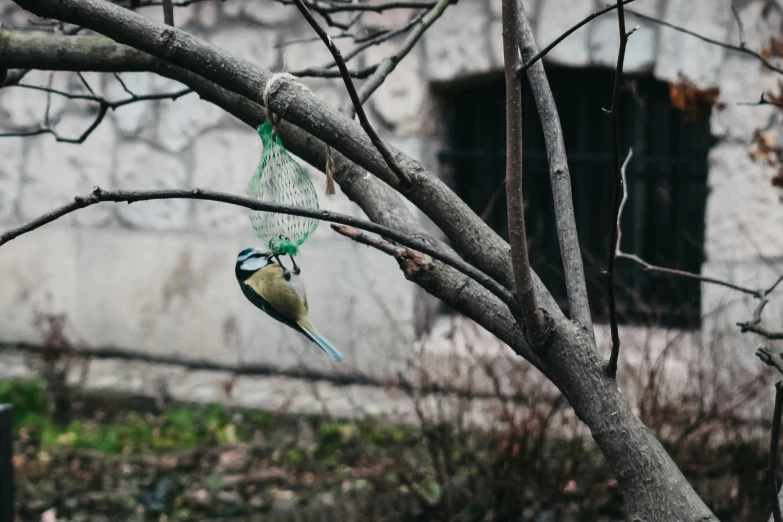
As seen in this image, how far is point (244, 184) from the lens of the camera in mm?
4844

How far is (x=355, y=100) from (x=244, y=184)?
382 centimetres

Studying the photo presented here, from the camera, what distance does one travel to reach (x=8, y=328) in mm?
5254

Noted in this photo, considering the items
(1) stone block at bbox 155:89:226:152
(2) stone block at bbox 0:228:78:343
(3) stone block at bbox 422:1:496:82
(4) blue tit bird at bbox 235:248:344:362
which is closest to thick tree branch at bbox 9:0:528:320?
(4) blue tit bird at bbox 235:248:344:362

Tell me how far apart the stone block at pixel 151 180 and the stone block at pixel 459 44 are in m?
1.53

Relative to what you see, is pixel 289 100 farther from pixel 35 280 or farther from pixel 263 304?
pixel 35 280

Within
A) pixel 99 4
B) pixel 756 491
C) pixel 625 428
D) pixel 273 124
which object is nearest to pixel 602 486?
pixel 756 491

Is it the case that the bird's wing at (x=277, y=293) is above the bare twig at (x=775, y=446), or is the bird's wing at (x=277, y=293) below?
above

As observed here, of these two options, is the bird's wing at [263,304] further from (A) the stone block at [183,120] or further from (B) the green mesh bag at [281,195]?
(A) the stone block at [183,120]

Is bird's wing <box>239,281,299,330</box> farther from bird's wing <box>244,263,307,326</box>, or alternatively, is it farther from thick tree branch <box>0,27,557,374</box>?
thick tree branch <box>0,27,557,374</box>

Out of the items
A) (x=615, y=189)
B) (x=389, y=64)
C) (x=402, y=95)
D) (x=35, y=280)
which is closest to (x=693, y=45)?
(x=402, y=95)

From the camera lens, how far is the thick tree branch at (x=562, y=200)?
4.26 feet

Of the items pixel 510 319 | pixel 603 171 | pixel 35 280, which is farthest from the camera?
pixel 35 280

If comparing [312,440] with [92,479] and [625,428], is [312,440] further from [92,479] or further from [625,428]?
[625,428]

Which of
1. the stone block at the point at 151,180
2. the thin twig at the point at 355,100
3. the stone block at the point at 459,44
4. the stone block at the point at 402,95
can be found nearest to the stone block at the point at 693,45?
the stone block at the point at 459,44
